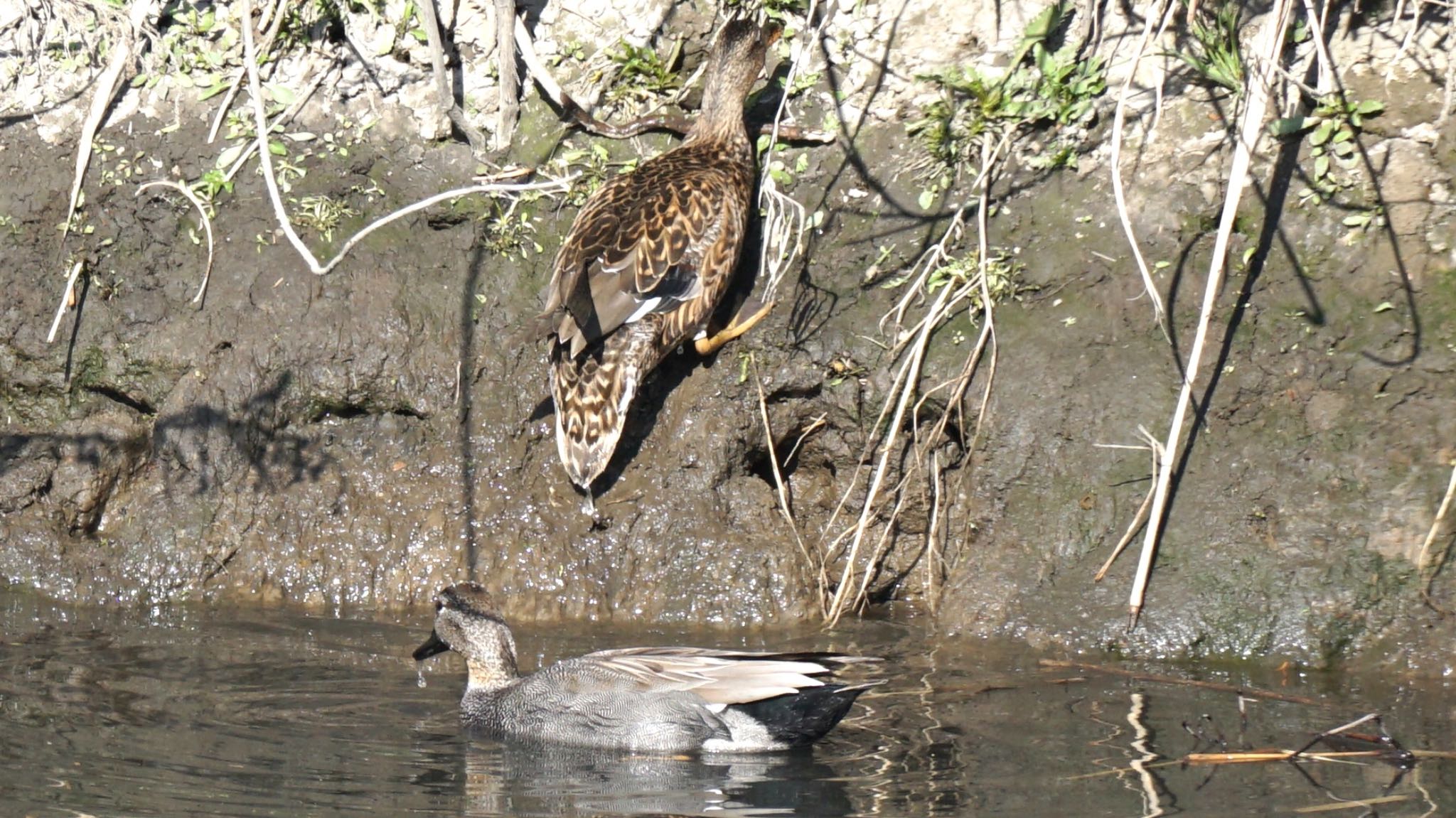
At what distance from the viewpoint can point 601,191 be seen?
22.9ft

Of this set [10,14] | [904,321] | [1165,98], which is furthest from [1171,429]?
[10,14]

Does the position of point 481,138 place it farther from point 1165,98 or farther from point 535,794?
point 535,794

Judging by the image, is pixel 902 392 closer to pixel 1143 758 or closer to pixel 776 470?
pixel 776 470

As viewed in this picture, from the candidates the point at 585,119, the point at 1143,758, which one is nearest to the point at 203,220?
the point at 585,119

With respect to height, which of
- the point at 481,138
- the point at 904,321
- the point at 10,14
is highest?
the point at 10,14

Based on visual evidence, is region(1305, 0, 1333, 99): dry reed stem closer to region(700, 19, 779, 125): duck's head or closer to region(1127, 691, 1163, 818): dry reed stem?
Answer: region(700, 19, 779, 125): duck's head

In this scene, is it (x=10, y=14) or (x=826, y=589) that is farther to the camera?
(x=10, y=14)

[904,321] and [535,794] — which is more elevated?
[904,321]

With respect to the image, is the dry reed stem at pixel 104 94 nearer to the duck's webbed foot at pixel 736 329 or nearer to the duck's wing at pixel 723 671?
the duck's webbed foot at pixel 736 329

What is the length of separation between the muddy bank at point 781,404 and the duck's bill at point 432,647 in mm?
928

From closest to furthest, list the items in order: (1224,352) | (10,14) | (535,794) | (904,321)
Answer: (535,794) < (1224,352) < (904,321) < (10,14)

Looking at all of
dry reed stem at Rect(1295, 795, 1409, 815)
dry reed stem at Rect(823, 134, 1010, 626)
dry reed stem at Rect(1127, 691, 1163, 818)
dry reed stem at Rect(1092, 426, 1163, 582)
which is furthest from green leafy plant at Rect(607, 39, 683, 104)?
dry reed stem at Rect(1295, 795, 1409, 815)

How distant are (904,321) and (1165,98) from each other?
1.55 metres

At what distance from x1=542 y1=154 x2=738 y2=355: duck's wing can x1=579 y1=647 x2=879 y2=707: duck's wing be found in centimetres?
159
